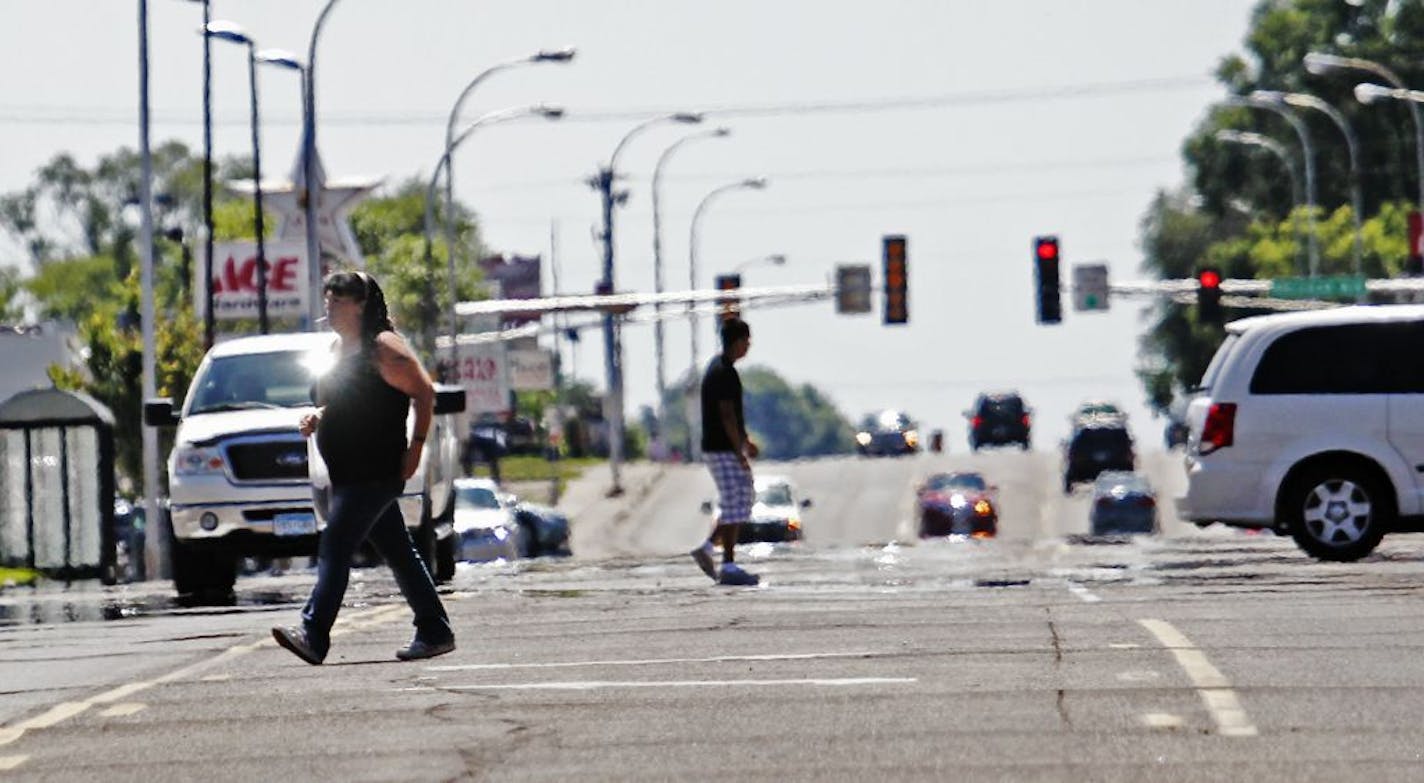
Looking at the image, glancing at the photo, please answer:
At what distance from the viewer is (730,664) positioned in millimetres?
14039

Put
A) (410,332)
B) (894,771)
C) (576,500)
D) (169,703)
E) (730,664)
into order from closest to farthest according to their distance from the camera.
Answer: (894,771)
(169,703)
(730,664)
(576,500)
(410,332)

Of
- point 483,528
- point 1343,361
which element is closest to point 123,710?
point 1343,361

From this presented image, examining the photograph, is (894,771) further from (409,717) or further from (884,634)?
(884,634)

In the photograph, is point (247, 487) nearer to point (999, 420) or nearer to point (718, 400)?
point (718, 400)

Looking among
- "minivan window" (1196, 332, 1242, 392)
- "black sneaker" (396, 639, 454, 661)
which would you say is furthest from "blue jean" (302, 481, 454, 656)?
"minivan window" (1196, 332, 1242, 392)

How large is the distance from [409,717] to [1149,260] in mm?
125106

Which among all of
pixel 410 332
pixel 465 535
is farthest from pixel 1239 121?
pixel 465 535

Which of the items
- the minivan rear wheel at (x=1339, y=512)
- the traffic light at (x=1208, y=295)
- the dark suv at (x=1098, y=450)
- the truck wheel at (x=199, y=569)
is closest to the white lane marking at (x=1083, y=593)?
the minivan rear wheel at (x=1339, y=512)

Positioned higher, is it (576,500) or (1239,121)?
(1239,121)

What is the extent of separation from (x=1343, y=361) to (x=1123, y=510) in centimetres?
4088

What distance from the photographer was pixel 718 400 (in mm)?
21703

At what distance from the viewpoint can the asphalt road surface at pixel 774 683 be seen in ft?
34.7

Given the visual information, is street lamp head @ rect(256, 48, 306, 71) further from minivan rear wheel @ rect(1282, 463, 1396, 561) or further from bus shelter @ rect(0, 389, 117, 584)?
minivan rear wheel @ rect(1282, 463, 1396, 561)

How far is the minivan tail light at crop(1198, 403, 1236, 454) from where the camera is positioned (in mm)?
23641
